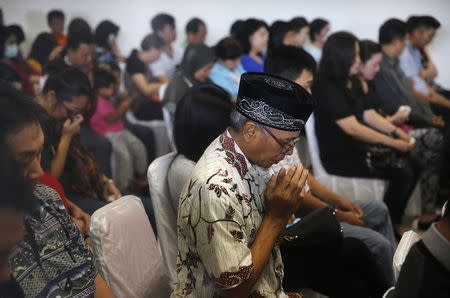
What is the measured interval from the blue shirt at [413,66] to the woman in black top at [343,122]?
1.35m

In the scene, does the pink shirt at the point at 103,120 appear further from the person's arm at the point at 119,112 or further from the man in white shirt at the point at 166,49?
the man in white shirt at the point at 166,49

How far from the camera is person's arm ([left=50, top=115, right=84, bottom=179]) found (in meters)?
1.85

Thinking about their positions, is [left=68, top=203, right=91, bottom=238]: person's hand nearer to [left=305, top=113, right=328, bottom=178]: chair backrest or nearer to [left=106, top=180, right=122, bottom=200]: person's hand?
[left=106, top=180, right=122, bottom=200]: person's hand

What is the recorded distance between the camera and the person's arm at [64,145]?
1.85 m

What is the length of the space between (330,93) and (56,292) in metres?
1.79

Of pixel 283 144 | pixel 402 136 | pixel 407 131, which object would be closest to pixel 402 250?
pixel 283 144

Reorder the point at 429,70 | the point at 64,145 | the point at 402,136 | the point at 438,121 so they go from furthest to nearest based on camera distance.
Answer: the point at 429,70 → the point at 438,121 → the point at 402,136 → the point at 64,145

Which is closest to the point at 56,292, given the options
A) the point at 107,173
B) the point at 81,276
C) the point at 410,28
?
the point at 81,276

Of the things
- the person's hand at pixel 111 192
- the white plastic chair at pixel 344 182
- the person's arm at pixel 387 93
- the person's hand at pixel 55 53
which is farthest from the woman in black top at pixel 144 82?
the person's arm at pixel 387 93

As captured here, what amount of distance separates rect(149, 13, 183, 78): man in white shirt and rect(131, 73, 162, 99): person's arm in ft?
0.22

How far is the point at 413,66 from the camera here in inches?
157

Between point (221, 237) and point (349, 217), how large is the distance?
107cm

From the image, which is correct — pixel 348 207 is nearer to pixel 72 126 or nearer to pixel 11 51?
pixel 72 126

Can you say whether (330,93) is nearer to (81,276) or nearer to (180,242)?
(180,242)
